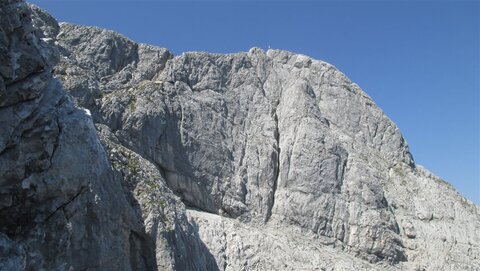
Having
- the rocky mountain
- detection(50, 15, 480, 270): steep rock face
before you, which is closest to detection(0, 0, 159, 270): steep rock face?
the rocky mountain

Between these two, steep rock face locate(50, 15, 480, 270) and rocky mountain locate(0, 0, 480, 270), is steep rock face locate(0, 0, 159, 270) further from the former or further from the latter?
steep rock face locate(50, 15, 480, 270)

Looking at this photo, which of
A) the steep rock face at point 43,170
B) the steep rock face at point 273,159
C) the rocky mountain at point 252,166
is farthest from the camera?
the steep rock face at point 273,159

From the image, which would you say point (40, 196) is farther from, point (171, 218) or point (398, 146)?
point (398, 146)

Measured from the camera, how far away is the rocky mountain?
34.5 m

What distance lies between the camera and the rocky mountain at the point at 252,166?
34500 mm

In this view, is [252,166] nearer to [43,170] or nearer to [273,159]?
[273,159]

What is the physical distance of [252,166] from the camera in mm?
49781

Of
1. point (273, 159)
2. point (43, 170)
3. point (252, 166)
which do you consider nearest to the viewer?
point (43, 170)

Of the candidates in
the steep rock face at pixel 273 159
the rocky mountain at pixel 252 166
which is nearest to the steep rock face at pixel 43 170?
the rocky mountain at pixel 252 166

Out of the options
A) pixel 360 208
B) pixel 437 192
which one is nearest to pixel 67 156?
pixel 360 208

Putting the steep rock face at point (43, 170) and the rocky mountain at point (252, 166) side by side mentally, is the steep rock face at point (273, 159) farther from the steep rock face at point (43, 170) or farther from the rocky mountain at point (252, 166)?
the steep rock face at point (43, 170)

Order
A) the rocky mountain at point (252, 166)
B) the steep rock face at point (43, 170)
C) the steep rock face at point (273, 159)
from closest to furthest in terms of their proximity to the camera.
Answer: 1. the steep rock face at point (43, 170)
2. the rocky mountain at point (252, 166)
3. the steep rock face at point (273, 159)

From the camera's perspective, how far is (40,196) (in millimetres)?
21922

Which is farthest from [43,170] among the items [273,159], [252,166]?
[273,159]
